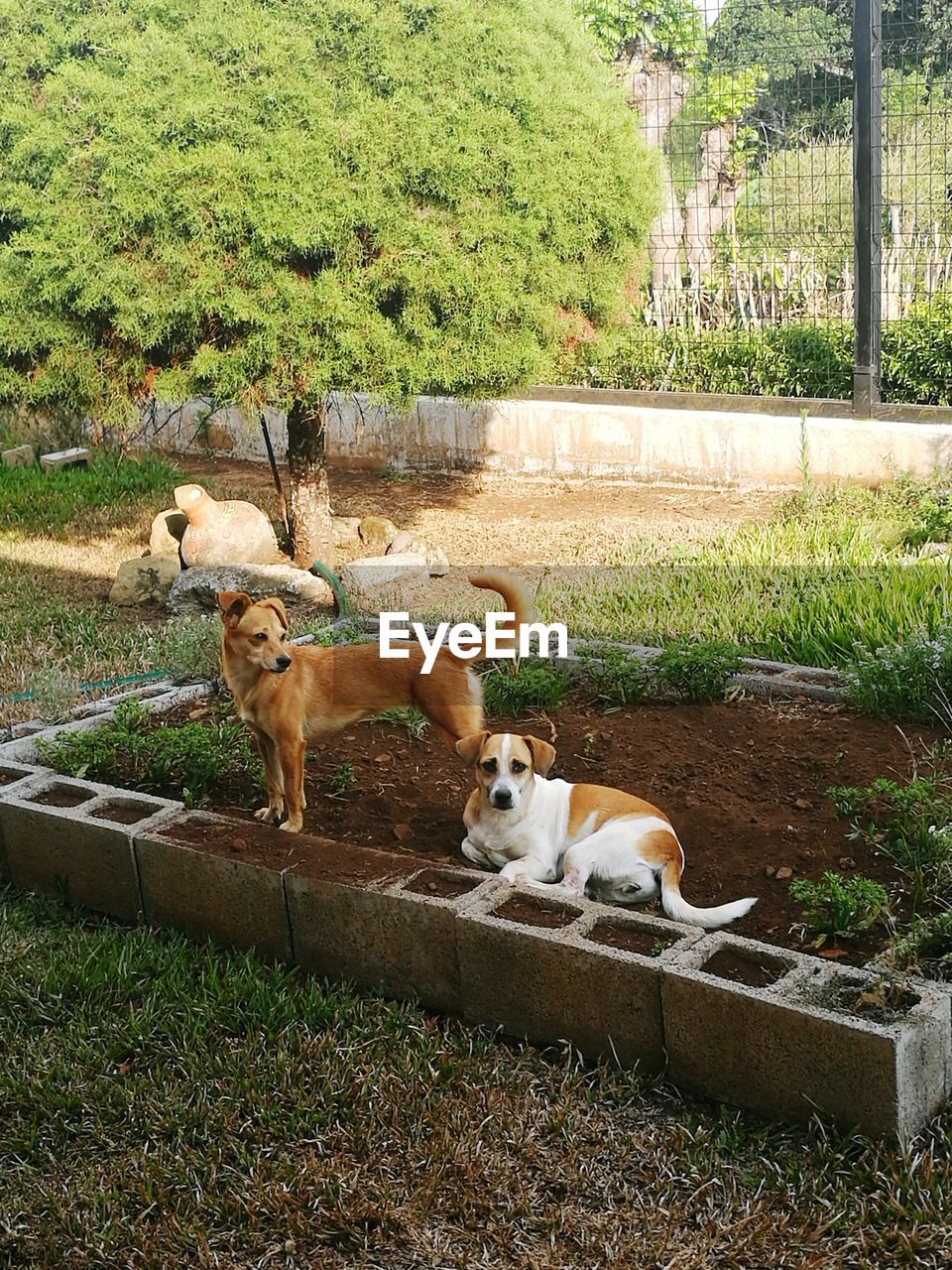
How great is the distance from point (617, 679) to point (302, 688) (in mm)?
1360

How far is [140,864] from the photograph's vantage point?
439 centimetres

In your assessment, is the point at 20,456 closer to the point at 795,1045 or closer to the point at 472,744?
the point at 472,744

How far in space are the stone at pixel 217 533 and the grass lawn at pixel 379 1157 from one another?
5.08 m

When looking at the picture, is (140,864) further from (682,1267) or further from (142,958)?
(682,1267)

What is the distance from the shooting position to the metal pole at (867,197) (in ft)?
31.7

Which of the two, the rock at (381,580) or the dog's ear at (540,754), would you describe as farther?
the rock at (381,580)

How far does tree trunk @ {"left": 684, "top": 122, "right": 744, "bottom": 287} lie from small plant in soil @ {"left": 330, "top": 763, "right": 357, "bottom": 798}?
7.61m

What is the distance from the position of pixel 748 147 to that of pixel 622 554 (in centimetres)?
479

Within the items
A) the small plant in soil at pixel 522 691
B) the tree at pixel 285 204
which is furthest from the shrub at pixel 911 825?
the tree at pixel 285 204

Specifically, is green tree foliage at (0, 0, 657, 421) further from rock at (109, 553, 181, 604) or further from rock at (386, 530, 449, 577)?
rock at (386, 530, 449, 577)

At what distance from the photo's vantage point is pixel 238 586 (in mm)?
8156

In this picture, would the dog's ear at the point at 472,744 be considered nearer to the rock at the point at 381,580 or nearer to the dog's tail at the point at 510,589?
the dog's tail at the point at 510,589

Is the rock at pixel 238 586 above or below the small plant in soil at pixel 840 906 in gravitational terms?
above

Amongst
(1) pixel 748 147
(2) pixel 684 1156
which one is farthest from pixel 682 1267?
(1) pixel 748 147
